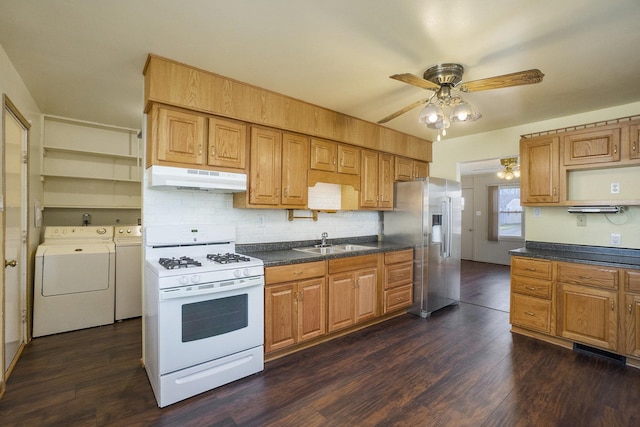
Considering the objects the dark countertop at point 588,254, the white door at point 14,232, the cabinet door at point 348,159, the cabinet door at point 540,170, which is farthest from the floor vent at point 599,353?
the white door at point 14,232

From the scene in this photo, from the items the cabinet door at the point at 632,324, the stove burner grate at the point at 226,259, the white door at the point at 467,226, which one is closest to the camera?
the stove burner grate at the point at 226,259

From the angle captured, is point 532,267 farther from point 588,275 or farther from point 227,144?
point 227,144

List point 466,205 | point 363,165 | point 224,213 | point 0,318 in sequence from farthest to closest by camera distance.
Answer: point 466,205
point 363,165
point 224,213
point 0,318

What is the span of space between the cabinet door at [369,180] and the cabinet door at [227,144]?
1.63 metres

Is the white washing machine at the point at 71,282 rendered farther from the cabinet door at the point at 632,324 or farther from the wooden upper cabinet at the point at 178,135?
the cabinet door at the point at 632,324

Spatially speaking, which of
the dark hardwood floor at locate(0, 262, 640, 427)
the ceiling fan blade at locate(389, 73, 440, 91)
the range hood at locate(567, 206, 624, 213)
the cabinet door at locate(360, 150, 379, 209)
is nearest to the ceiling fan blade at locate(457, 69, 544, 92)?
the ceiling fan blade at locate(389, 73, 440, 91)

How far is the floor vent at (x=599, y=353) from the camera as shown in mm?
2678

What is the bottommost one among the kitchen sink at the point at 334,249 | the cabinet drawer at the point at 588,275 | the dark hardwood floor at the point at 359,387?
the dark hardwood floor at the point at 359,387

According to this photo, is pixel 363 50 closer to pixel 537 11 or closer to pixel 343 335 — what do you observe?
pixel 537 11

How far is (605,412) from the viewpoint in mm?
1999

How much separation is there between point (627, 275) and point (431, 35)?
A: 265 centimetres

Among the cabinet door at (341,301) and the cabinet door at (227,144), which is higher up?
the cabinet door at (227,144)

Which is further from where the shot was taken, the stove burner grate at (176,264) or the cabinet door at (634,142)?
the cabinet door at (634,142)

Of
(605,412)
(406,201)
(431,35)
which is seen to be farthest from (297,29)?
(605,412)
